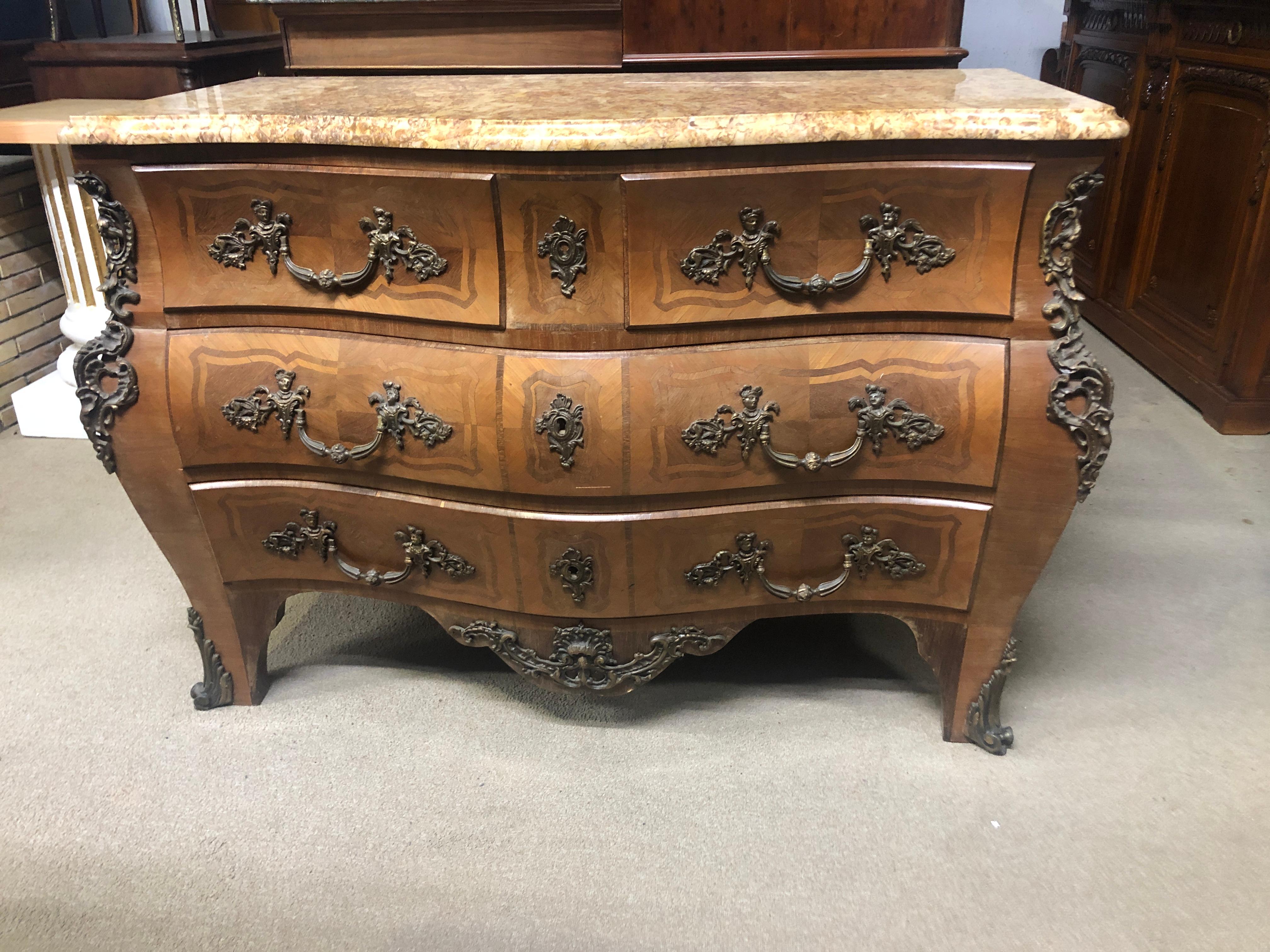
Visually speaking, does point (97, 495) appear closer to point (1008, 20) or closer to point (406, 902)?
A: point (406, 902)

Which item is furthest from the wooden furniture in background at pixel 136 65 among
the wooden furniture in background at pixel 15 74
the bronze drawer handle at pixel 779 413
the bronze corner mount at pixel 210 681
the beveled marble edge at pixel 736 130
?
the bronze drawer handle at pixel 779 413

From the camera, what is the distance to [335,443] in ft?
3.79

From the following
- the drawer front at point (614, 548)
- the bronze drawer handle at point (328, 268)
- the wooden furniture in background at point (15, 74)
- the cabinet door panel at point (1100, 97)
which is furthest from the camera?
the cabinet door panel at point (1100, 97)

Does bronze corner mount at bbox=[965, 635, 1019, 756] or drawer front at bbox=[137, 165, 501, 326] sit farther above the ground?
drawer front at bbox=[137, 165, 501, 326]

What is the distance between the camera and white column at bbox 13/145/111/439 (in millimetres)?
2205

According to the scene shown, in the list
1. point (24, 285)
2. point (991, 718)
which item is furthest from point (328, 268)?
point (24, 285)

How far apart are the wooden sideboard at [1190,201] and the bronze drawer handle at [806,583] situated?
1618 millimetres

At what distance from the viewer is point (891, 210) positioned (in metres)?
1.01

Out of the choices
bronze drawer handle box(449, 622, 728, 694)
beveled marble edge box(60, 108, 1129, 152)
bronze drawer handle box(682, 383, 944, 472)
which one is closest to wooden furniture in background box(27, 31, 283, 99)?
beveled marble edge box(60, 108, 1129, 152)

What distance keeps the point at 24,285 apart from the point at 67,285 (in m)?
0.21

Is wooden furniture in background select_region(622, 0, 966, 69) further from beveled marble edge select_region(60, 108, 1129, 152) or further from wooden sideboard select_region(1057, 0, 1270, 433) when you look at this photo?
wooden sideboard select_region(1057, 0, 1270, 433)

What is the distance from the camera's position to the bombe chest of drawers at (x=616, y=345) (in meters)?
0.99

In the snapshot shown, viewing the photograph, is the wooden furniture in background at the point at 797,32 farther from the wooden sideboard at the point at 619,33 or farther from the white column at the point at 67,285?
the white column at the point at 67,285

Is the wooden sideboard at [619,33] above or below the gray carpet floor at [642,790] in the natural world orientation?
above
